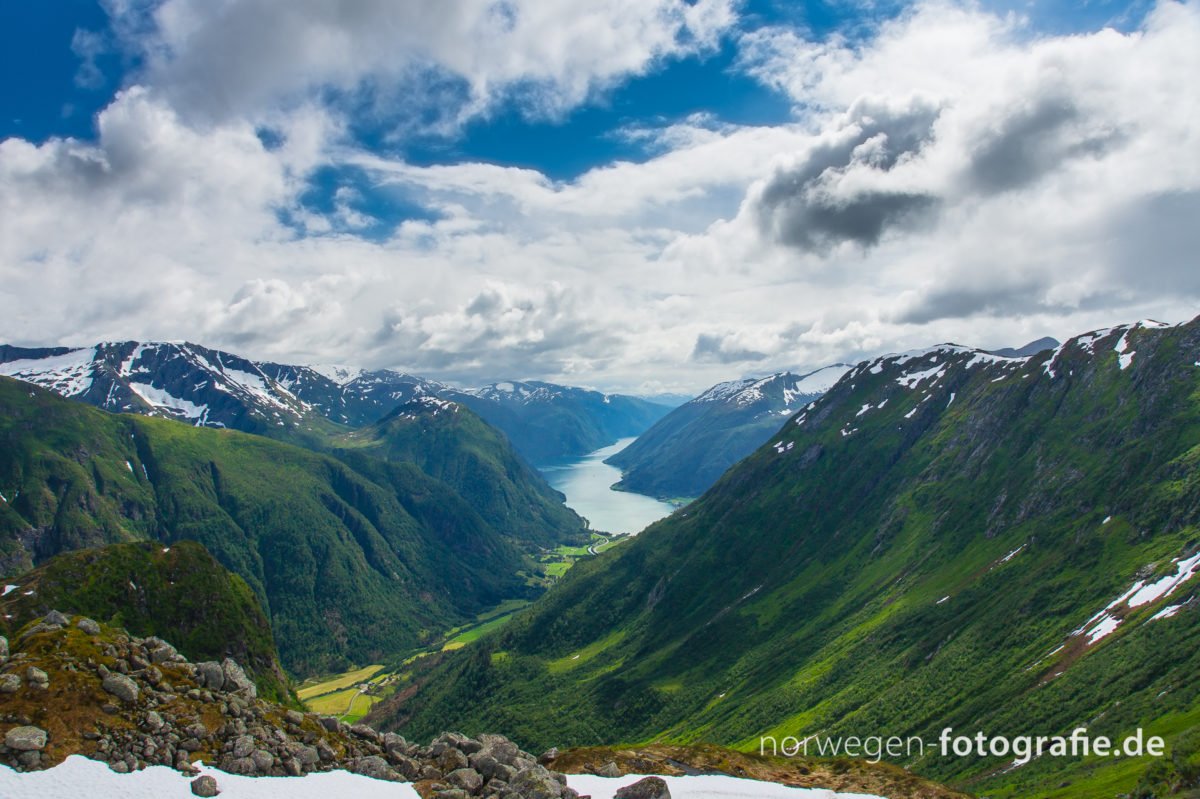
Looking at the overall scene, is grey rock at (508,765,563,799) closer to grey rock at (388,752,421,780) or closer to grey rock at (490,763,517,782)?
grey rock at (490,763,517,782)

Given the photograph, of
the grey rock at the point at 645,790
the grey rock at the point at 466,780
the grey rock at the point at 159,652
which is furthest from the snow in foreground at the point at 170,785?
the grey rock at the point at 159,652

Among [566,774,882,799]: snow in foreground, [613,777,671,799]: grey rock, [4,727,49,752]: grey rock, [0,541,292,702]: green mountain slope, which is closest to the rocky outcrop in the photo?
[4,727,49,752]: grey rock

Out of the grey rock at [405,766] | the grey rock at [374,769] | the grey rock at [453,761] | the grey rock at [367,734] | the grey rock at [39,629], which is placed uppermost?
the grey rock at [39,629]

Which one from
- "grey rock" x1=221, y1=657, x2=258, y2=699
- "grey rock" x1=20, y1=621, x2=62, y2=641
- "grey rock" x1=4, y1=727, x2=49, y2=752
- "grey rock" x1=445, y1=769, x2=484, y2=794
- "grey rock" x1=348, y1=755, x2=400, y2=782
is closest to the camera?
"grey rock" x1=4, y1=727, x2=49, y2=752

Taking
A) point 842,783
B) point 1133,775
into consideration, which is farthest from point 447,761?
point 1133,775

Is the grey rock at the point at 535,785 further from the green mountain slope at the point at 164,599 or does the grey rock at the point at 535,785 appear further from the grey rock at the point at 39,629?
the green mountain slope at the point at 164,599
